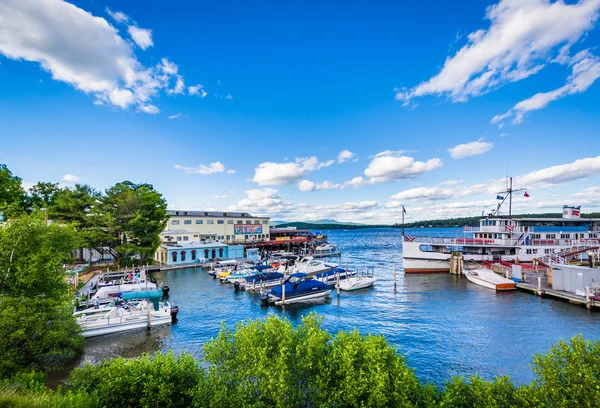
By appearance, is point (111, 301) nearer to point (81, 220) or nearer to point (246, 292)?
point (246, 292)

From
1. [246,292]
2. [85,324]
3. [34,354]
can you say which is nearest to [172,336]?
[85,324]

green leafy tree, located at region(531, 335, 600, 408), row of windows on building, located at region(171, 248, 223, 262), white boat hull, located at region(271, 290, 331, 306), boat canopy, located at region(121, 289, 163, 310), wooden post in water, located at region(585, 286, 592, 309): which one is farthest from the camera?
row of windows on building, located at region(171, 248, 223, 262)

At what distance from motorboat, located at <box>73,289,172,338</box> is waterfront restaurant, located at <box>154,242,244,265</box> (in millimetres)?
27556

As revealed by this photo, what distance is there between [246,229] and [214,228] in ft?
26.1

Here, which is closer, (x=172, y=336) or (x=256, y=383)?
(x=256, y=383)

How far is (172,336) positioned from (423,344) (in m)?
17.9

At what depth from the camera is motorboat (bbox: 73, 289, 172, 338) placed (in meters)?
21.3

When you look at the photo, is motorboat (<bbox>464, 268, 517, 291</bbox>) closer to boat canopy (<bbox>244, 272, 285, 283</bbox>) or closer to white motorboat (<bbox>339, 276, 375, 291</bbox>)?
white motorboat (<bbox>339, 276, 375, 291</bbox>)

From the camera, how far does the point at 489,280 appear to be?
3512cm

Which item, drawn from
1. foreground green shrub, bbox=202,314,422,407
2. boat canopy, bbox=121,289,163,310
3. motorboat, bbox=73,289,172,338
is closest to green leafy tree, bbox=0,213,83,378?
motorboat, bbox=73,289,172,338

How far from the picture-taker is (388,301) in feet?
102

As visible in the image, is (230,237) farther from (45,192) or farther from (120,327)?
(120,327)

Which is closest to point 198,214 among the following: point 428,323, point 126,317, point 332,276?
point 332,276

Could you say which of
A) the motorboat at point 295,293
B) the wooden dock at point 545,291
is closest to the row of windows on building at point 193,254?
the motorboat at point 295,293
